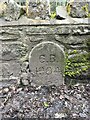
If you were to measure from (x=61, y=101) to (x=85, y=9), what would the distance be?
901mm

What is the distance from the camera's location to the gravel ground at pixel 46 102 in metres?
1.84

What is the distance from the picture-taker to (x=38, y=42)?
6.87 feet

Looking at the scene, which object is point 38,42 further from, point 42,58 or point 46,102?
point 46,102

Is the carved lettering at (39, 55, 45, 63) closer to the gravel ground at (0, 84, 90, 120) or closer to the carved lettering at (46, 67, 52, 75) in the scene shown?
the carved lettering at (46, 67, 52, 75)

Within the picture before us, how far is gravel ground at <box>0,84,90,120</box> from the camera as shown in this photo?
6.05ft

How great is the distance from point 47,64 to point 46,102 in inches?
14.8

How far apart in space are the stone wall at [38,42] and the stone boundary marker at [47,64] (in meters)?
0.06

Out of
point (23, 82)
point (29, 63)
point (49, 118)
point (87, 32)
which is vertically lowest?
point (49, 118)

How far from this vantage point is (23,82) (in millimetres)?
2197

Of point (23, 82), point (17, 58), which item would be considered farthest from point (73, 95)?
point (17, 58)

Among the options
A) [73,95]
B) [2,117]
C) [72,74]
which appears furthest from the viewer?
[72,74]

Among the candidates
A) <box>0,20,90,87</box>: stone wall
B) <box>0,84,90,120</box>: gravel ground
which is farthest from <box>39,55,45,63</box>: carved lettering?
<box>0,84,90,120</box>: gravel ground

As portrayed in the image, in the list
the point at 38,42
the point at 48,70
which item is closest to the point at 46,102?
the point at 48,70

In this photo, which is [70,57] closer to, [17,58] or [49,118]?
[17,58]
